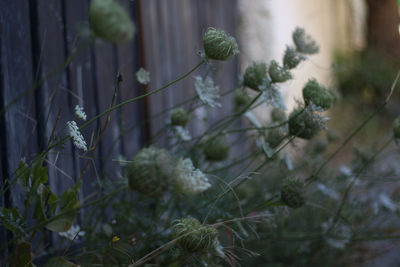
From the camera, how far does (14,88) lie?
43.1 inches

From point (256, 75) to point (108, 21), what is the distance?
595 millimetres

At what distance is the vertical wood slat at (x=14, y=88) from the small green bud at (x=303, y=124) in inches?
26.5

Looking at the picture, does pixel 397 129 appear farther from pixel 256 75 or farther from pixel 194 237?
pixel 194 237

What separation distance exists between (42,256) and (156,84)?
3.35 feet

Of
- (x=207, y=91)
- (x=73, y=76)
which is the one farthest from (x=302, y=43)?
(x=73, y=76)

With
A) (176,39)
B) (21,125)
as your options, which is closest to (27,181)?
(21,125)

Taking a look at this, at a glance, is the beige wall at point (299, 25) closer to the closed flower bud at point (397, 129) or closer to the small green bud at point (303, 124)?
the closed flower bud at point (397, 129)

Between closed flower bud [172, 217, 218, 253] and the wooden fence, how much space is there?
0.25 m

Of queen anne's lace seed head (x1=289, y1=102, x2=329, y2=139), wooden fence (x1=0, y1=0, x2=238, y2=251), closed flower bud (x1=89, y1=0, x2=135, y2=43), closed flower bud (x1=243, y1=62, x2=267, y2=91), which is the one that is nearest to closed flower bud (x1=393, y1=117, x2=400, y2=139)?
queen anne's lace seed head (x1=289, y1=102, x2=329, y2=139)

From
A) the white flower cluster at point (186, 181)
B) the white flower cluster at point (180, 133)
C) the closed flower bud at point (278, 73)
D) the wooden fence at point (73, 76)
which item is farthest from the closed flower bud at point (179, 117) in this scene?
the white flower cluster at point (186, 181)

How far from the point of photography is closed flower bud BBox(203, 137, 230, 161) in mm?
1306

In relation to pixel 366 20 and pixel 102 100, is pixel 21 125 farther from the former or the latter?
pixel 366 20

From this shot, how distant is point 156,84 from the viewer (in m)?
1.97

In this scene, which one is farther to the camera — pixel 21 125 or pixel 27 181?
pixel 21 125
